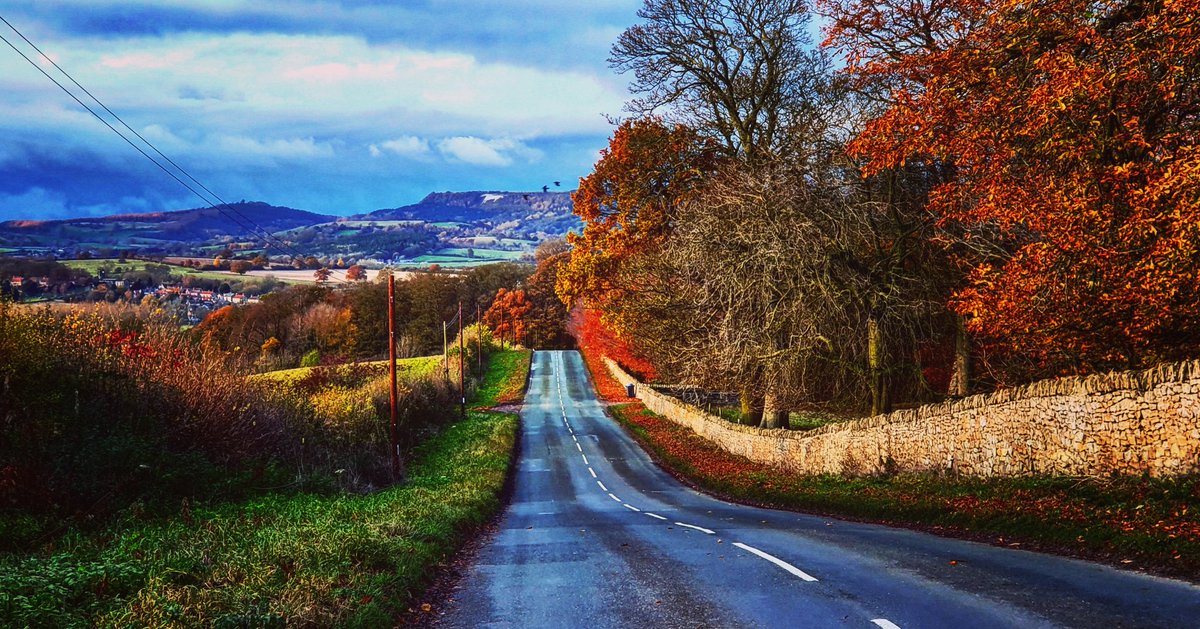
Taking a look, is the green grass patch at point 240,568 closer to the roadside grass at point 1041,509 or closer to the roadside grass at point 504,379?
the roadside grass at point 1041,509

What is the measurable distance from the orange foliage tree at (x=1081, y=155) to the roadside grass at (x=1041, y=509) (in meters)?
3.10

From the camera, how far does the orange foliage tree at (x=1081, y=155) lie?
1234 centimetres

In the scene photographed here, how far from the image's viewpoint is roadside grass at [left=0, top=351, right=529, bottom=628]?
23.9 ft

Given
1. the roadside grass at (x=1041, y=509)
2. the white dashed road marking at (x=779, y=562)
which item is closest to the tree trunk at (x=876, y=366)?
the roadside grass at (x=1041, y=509)

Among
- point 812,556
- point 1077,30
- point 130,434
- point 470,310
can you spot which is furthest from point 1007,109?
point 470,310

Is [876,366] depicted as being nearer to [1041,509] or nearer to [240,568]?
[1041,509]

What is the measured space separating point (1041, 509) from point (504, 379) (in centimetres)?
6968

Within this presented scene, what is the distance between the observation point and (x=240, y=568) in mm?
9000

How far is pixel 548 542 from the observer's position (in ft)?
48.3

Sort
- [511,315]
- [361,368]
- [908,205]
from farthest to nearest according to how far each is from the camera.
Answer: [511,315] → [361,368] → [908,205]

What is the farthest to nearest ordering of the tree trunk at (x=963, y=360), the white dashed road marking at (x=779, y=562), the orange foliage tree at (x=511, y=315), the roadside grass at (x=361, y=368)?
the orange foliage tree at (x=511, y=315), the roadside grass at (x=361, y=368), the tree trunk at (x=963, y=360), the white dashed road marking at (x=779, y=562)

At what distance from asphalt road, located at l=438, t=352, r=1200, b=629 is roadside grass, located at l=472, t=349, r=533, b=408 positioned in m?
51.5

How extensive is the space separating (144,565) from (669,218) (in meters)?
25.8

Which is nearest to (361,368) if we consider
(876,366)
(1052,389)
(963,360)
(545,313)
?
(876,366)
